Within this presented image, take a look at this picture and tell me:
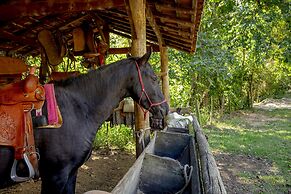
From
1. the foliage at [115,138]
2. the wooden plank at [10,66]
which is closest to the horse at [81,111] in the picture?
the wooden plank at [10,66]

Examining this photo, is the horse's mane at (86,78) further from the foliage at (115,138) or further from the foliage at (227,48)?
the foliage at (227,48)

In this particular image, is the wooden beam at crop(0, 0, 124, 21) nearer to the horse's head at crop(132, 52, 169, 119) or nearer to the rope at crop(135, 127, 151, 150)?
the horse's head at crop(132, 52, 169, 119)

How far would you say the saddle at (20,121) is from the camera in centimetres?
236

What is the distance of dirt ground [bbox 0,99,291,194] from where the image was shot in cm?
517

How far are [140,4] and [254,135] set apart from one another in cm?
789

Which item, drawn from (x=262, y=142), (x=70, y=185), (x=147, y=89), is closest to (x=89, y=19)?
(x=147, y=89)

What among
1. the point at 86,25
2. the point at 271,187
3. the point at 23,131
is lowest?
the point at 271,187

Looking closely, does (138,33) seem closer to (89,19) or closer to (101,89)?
(101,89)

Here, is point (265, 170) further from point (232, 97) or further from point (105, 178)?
point (232, 97)

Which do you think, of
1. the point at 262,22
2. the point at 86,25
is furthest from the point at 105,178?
the point at 262,22

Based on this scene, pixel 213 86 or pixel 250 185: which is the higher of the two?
pixel 213 86

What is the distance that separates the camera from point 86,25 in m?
6.54

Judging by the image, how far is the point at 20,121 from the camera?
2.40m

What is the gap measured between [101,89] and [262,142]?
7410mm
